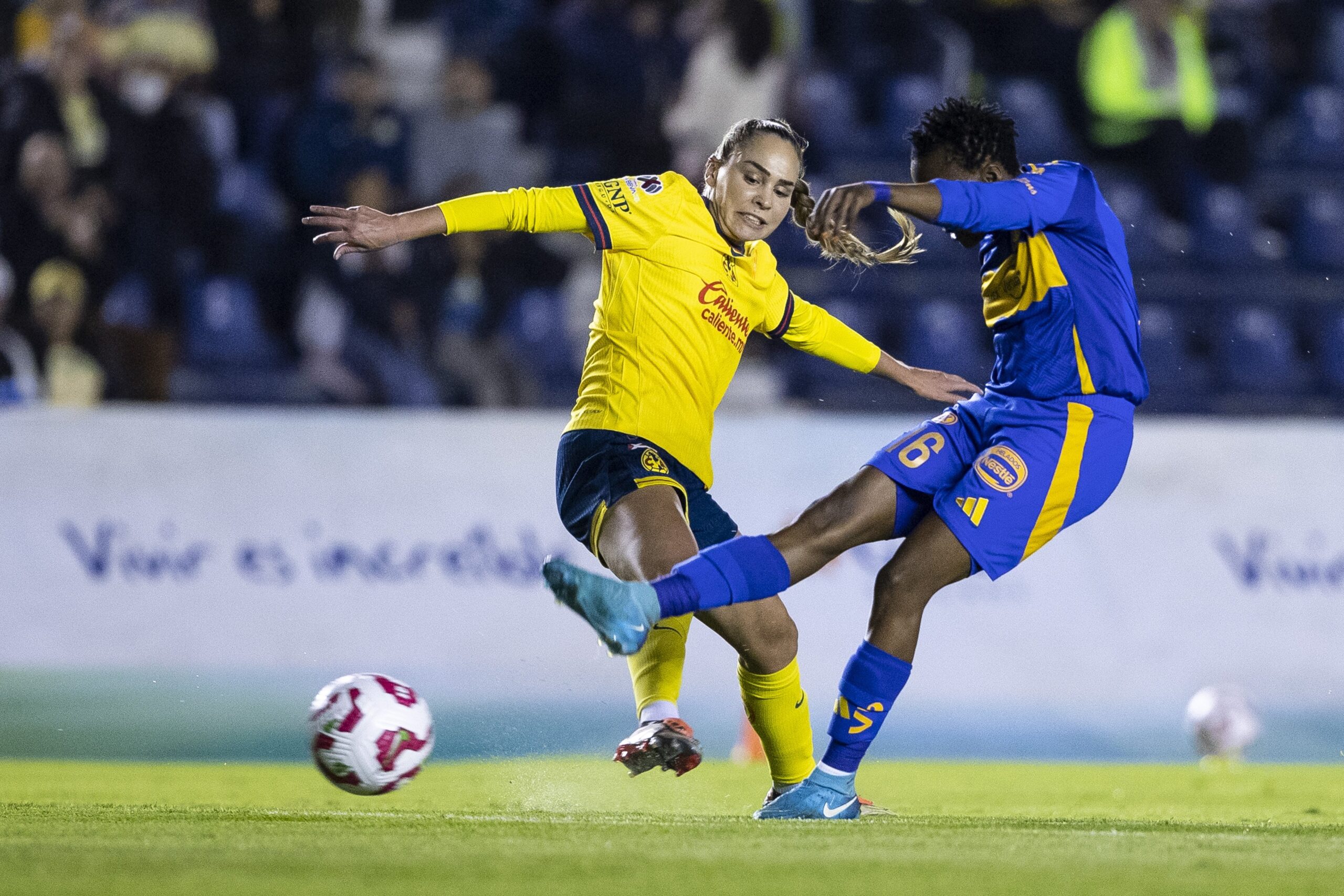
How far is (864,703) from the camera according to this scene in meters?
4.41

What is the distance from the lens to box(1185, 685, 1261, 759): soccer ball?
7.51 meters

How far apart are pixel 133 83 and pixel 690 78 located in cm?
328

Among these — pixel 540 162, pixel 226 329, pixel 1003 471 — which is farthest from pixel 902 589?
pixel 540 162

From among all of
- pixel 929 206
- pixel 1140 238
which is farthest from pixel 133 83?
pixel 929 206

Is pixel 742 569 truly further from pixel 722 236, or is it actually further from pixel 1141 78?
pixel 1141 78

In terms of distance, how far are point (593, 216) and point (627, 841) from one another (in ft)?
6.24

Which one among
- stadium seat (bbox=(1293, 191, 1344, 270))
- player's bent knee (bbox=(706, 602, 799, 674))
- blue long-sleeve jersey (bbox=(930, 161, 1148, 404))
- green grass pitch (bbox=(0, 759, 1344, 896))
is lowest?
green grass pitch (bbox=(0, 759, 1344, 896))

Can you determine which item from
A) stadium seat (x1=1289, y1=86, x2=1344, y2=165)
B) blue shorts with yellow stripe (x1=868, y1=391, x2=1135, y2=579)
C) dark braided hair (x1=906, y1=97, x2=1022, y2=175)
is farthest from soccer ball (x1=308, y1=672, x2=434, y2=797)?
stadium seat (x1=1289, y1=86, x2=1344, y2=165)

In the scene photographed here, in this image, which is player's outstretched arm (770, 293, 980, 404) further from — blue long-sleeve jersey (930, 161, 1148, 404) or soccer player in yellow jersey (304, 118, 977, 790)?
blue long-sleeve jersey (930, 161, 1148, 404)

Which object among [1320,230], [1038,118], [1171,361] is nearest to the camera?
[1171,361]

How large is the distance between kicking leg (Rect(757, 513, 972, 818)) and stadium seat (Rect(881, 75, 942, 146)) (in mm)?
5897

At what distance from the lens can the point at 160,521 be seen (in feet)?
25.2

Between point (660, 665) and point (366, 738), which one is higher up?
point (660, 665)

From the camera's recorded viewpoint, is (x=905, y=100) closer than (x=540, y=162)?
No
